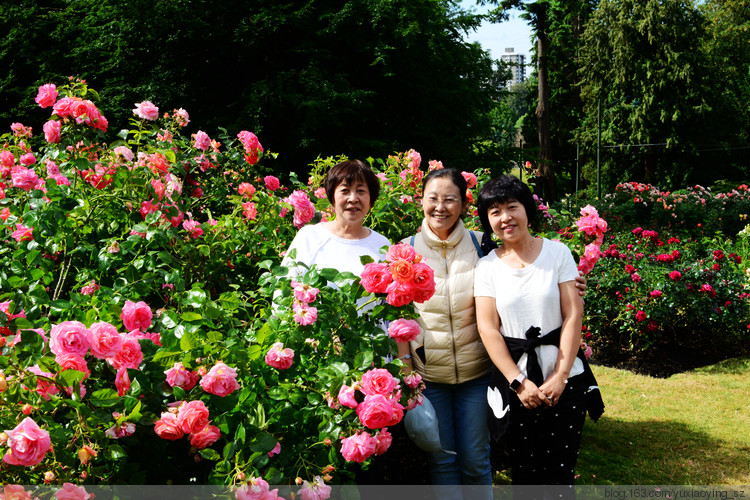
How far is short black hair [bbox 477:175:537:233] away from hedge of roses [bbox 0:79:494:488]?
2.88 ft

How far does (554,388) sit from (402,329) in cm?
106

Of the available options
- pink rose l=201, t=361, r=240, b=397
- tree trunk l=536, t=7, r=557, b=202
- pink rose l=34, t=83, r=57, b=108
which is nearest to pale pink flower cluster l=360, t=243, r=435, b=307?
pink rose l=201, t=361, r=240, b=397

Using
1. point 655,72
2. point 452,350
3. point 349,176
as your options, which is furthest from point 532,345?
point 655,72

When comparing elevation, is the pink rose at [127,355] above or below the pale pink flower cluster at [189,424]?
above

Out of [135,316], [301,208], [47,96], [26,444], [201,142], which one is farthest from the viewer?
[201,142]

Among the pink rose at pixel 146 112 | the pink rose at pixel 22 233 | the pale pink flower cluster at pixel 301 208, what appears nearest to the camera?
the pink rose at pixel 22 233

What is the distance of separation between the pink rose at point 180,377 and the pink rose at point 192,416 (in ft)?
0.24

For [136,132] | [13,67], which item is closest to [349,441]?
[136,132]

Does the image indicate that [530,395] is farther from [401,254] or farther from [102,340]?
[102,340]

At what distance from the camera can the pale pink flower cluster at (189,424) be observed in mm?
1356

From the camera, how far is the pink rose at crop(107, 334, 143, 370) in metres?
1.33

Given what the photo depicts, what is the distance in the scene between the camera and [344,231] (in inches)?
101

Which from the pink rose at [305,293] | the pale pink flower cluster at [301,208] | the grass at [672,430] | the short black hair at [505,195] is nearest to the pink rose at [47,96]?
the pale pink flower cluster at [301,208]

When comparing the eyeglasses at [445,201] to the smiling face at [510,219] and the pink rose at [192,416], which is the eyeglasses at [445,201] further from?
the pink rose at [192,416]
